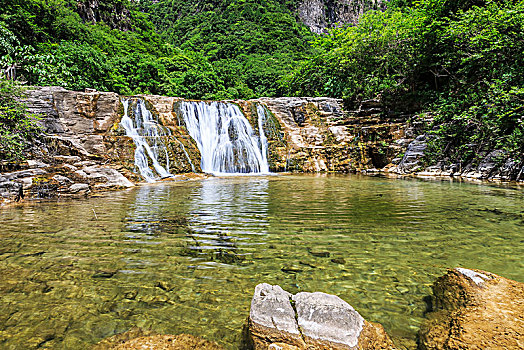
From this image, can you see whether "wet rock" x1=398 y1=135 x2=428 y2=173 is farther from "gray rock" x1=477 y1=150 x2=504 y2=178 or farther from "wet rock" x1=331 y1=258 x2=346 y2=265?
"wet rock" x1=331 y1=258 x2=346 y2=265

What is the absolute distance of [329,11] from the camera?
62844 mm

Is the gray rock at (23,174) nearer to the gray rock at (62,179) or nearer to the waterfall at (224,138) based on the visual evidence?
the gray rock at (62,179)

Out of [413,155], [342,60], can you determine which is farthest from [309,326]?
[342,60]

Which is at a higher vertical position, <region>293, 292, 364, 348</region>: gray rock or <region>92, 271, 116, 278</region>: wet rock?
<region>293, 292, 364, 348</region>: gray rock

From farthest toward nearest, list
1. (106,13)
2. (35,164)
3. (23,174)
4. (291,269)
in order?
(106,13) < (35,164) < (23,174) < (291,269)

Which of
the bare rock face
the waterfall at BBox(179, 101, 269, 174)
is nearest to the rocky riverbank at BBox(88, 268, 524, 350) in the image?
the bare rock face

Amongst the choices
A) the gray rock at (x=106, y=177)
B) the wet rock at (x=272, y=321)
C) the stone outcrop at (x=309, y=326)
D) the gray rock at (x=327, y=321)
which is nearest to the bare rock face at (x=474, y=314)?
the stone outcrop at (x=309, y=326)

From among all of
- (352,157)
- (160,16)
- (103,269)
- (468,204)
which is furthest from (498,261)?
(160,16)

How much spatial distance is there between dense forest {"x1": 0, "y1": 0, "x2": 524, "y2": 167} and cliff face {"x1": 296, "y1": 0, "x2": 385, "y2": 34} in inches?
659

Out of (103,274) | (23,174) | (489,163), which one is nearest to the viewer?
(103,274)

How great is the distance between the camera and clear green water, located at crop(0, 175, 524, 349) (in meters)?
1.91

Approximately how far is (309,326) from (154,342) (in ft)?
3.14

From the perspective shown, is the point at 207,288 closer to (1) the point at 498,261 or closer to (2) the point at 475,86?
(1) the point at 498,261

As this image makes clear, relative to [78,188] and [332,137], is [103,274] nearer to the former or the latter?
[78,188]
